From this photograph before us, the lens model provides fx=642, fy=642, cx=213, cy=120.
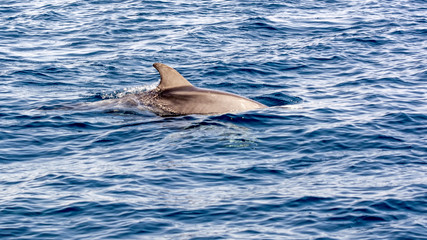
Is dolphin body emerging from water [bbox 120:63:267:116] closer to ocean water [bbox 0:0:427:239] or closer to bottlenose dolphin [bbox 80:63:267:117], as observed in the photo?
bottlenose dolphin [bbox 80:63:267:117]

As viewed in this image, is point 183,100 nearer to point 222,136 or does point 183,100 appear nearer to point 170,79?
point 170,79

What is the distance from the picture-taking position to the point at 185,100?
17078mm

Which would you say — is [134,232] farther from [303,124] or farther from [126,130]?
[303,124]

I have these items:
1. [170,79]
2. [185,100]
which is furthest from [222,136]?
[170,79]

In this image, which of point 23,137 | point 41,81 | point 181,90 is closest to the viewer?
point 23,137

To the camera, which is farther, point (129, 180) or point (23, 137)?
point (23, 137)

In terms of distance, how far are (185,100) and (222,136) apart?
7.42 feet

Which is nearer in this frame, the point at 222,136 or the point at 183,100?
the point at 222,136

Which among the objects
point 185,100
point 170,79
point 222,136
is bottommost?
point 222,136

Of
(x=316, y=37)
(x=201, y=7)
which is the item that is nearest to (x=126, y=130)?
(x=316, y=37)

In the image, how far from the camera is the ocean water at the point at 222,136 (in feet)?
35.3

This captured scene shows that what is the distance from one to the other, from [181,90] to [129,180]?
5.17 m

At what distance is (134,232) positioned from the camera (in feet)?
33.7

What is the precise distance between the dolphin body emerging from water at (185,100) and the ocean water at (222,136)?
42 cm
